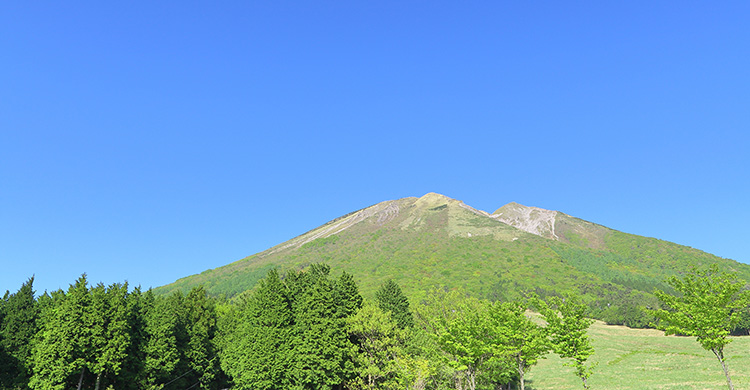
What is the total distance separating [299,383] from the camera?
46.2 metres

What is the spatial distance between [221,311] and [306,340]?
1995 inches

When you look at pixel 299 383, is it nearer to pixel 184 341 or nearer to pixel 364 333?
pixel 364 333

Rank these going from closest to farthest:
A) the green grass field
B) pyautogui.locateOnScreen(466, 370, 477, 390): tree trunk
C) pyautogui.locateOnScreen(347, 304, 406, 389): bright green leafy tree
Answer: pyautogui.locateOnScreen(466, 370, 477, 390): tree trunk, pyautogui.locateOnScreen(347, 304, 406, 389): bright green leafy tree, the green grass field

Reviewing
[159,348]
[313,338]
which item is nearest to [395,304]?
[313,338]

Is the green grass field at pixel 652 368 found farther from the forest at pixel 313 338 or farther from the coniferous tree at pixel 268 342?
the coniferous tree at pixel 268 342

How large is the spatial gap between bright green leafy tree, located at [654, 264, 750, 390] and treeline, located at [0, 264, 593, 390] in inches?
276

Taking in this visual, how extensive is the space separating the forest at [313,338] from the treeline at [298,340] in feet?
0.42

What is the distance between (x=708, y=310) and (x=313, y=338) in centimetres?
3623

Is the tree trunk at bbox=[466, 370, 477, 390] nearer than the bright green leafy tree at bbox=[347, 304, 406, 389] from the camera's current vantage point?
Yes

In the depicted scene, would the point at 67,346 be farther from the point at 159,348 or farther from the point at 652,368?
the point at 652,368

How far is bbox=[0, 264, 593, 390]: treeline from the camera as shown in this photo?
130 ft

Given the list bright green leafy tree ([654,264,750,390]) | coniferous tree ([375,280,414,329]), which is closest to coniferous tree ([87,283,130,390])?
coniferous tree ([375,280,414,329])

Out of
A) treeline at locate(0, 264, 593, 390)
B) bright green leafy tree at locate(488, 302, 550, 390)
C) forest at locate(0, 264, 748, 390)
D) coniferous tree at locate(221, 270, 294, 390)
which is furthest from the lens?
coniferous tree at locate(221, 270, 294, 390)

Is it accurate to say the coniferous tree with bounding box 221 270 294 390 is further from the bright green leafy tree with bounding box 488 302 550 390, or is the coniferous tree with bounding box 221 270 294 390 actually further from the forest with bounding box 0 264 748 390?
the bright green leafy tree with bounding box 488 302 550 390
